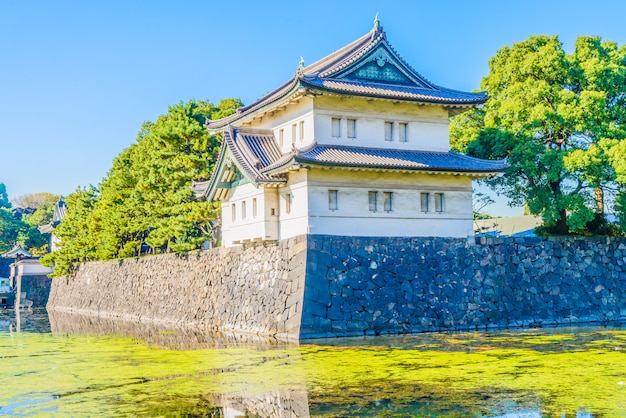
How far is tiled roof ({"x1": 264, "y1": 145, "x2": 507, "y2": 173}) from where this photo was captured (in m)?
22.1

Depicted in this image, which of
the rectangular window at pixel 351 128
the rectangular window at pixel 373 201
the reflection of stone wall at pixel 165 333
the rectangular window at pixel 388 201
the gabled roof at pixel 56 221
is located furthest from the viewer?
the gabled roof at pixel 56 221

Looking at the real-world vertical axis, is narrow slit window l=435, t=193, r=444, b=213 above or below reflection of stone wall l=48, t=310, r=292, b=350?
above

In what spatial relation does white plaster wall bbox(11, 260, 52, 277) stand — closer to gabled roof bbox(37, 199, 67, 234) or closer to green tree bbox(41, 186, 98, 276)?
gabled roof bbox(37, 199, 67, 234)

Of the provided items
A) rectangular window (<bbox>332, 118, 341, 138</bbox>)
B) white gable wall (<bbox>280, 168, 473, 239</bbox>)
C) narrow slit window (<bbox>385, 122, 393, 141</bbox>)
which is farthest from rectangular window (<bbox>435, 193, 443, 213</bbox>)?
rectangular window (<bbox>332, 118, 341, 138</bbox>)

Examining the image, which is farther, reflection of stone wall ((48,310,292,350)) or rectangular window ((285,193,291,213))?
rectangular window ((285,193,291,213))

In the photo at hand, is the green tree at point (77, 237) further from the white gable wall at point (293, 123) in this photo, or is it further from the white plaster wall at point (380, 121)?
the white plaster wall at point (380, 121)

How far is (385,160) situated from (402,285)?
12.8 ft

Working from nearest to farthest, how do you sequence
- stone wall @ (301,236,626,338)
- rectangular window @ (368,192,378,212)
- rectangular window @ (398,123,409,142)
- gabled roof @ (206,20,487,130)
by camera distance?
stone wall @ (301,236,626,338), rectangular window @ (368,192,378,212), gabled roof @ (206,20,487,130), rectangular window @ (398,123,409,142)

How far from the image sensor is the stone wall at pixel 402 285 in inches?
850

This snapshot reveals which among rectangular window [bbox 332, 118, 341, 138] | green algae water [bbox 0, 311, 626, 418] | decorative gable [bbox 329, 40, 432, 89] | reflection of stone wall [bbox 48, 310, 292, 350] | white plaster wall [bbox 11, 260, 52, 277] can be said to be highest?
decorative gable [bbox 329, 40, 432, 89]

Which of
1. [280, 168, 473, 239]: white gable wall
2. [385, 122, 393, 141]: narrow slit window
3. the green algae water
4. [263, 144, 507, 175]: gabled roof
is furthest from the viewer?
[385, 122, 393, 141]: narrow slit window

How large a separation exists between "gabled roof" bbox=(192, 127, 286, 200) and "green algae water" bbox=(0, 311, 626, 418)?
5428mm

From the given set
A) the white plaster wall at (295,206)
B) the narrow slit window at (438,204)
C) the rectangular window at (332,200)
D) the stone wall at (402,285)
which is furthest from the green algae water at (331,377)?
the narrow slit window at (438,204)

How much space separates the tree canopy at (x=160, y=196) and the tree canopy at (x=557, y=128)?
10630 mm
